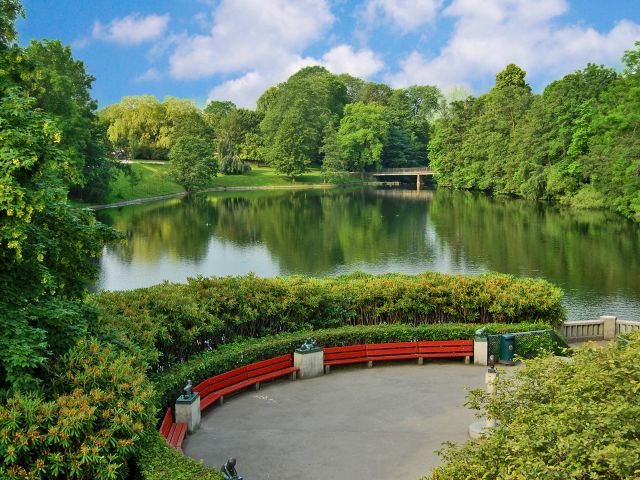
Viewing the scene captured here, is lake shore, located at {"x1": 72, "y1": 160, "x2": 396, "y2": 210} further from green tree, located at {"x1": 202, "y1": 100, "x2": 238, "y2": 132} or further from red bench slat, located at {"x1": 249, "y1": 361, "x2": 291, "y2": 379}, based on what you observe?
red bench slat, located at {"x1": 249, "y1": 361, "x2": 291, "y2": 379}

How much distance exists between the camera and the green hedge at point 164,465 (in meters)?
8.72

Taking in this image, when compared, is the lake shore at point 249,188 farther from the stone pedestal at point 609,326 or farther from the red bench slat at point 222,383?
the stone pedestal at point 609,326

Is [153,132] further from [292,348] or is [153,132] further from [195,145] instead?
[292,348]

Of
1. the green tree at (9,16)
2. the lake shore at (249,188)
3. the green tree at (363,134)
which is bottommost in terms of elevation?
the lake shore at (249,188)

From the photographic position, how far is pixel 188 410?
12.4 meters

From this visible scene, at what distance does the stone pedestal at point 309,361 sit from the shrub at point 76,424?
6.26 m

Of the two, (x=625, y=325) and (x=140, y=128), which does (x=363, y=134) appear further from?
(x=625, y=325)

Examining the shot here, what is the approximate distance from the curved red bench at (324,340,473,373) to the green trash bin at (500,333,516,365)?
83cm

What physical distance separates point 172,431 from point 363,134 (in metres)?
103

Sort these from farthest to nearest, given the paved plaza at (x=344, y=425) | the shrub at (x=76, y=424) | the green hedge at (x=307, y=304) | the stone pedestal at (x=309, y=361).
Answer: the stone pedestal at (x=309, y=361), the green hedge at (x=307, y=304), the paved plaza at (x=344, y=425), the shrub at (x=76, y=424)

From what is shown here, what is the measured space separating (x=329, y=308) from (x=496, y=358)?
4800mm

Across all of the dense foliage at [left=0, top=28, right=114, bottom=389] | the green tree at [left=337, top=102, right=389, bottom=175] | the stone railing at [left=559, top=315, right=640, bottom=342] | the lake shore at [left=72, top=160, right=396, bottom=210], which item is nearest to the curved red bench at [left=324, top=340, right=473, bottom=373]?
the stone railing at [left=559, top=315, right=640, bottom=342]

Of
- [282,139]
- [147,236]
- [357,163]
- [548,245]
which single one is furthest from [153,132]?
[548,245]

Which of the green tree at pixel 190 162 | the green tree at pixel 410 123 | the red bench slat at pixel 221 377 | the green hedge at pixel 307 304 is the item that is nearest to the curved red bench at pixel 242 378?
the red bench slat at pixel 221 377
